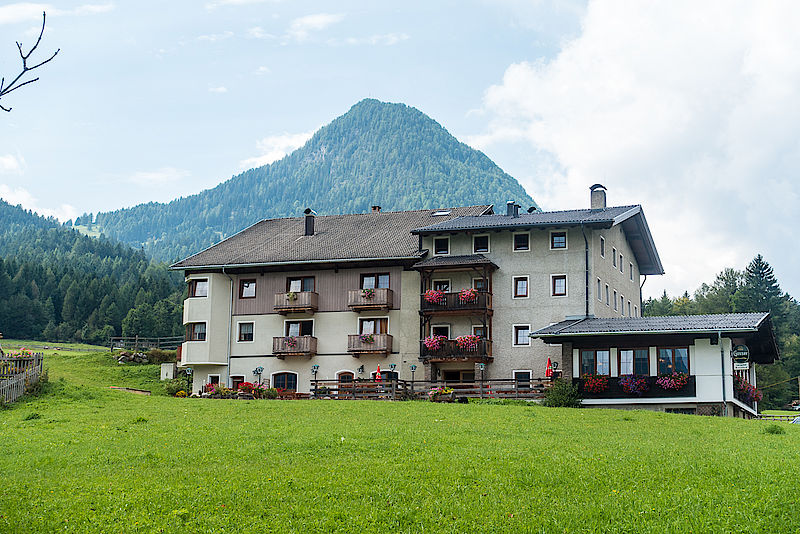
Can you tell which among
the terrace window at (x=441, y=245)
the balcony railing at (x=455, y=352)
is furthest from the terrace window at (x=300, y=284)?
the balcony railing at (x=455, y=352)

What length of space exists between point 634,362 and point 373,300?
1419 cm

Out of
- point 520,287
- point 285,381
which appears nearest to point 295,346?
point 285,381

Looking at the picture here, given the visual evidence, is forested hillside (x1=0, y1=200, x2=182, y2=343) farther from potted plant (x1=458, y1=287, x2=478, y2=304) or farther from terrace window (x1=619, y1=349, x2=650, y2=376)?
terrace window (x1=619, y1=349, x2=650, y2=376)

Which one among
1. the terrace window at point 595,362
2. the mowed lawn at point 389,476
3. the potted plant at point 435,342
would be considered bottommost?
the mowed lawn at point 389,476

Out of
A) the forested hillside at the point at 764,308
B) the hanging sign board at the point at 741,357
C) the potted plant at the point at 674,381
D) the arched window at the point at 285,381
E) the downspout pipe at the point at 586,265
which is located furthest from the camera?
the forested hillside at the point at 764,308

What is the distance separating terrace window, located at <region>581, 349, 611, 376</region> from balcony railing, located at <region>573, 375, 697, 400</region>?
1.89ft

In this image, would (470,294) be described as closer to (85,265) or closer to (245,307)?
(245,307)

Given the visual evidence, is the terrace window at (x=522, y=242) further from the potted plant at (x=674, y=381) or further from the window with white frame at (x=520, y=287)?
the potted plant at (x=674, y=381)

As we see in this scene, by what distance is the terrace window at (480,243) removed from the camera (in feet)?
149

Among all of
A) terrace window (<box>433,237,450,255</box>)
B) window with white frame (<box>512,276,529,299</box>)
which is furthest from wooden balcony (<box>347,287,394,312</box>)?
window with white frame (<box>512,276,529,299</box>)

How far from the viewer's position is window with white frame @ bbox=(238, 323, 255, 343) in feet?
159

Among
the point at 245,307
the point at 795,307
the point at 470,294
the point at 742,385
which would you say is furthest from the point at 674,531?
the point at 795,307

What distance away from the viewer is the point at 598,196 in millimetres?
47812

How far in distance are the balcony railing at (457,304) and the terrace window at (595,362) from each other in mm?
7082
